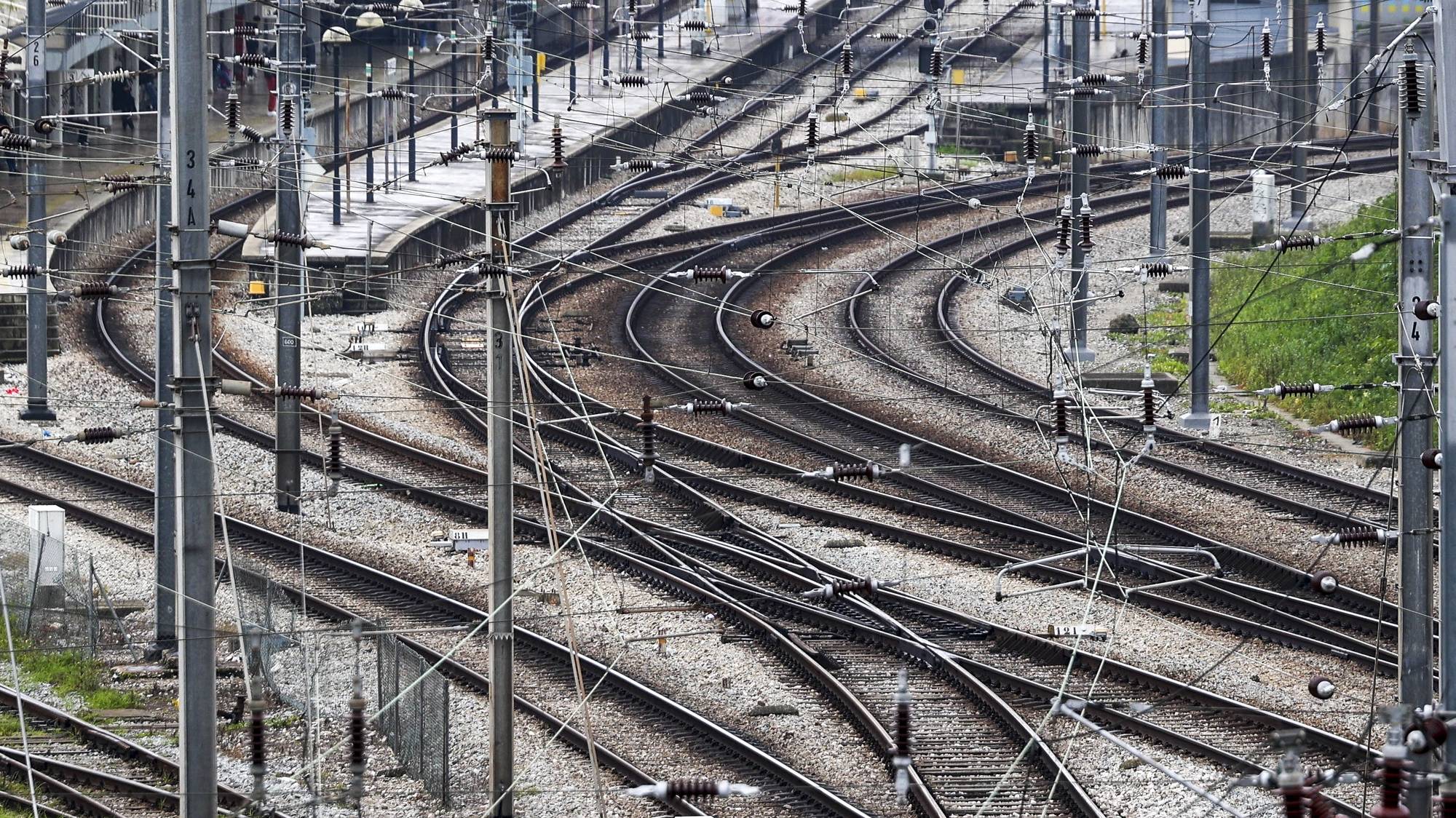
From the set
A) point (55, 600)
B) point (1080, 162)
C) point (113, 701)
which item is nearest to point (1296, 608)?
point (1080, 162)

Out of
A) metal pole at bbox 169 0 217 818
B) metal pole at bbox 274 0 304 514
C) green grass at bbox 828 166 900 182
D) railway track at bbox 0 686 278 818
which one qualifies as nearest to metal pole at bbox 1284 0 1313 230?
green grass at bbox 828 166 900 182

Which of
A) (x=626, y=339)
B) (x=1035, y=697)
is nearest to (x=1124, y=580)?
(x=1035, y=697)

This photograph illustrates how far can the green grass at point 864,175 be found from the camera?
38659mm

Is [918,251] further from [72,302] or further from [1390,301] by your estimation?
[72,302]

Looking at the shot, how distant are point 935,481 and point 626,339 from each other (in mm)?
6946

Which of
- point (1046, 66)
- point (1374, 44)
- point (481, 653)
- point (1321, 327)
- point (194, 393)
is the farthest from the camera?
point (1046, 66)

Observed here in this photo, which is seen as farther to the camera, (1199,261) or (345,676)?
(1199,261)

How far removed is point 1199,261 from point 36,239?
1282cm

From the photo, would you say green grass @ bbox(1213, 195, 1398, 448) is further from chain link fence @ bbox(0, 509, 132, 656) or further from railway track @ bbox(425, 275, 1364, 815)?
chain link fence @ bbox(0, 509, 132, 656)

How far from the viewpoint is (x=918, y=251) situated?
33.6 meters

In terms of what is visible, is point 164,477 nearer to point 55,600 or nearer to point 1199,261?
point 55,600

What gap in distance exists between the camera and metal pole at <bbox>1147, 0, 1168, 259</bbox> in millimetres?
25322

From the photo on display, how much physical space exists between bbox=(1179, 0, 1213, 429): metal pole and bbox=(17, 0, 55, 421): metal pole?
1247 centimetres

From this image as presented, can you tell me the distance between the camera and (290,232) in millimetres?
22109
